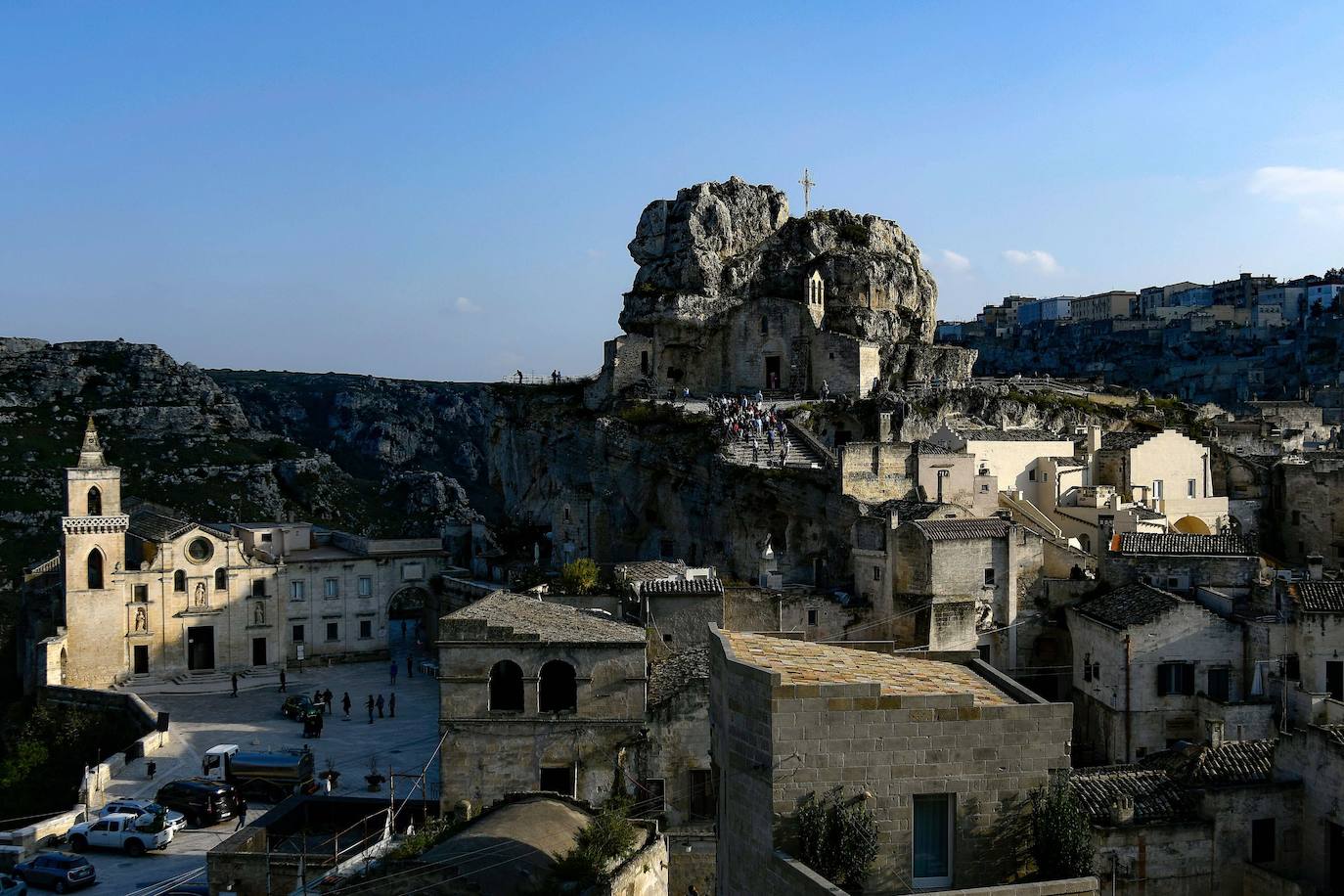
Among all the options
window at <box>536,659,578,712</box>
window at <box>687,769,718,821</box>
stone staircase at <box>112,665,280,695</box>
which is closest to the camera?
window at <box>687,769,718,821</box>

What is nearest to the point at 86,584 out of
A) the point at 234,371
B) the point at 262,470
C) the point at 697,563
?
the point at 697,563

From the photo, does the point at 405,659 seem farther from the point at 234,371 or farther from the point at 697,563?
the point at 234,371

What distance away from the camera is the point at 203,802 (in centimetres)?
3375

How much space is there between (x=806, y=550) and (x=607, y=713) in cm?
1813

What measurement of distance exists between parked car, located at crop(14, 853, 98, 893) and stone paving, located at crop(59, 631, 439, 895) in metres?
0.47

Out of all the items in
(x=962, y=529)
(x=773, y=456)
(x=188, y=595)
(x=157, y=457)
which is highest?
(x=773, y=456)

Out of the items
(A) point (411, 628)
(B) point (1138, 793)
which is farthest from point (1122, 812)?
(A) point (411, 628)

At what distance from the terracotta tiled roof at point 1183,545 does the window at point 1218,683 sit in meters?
5.84

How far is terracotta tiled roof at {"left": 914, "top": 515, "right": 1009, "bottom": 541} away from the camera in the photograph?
4097 centimetres

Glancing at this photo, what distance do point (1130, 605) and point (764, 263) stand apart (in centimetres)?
3394

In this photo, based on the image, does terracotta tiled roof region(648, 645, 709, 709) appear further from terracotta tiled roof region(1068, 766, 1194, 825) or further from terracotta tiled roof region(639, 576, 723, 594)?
terracotta tiled roof region(1068, 766, 1194, 825)

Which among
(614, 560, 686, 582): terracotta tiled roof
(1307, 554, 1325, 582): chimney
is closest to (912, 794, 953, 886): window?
(614, 560, 686, 582): terracotta tiled roof

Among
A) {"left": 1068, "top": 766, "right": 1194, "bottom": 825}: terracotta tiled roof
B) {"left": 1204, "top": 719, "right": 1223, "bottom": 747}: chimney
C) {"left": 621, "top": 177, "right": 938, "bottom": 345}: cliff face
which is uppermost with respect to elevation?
{"left": 621, "top": 177, "right": 938, "bottom": 345}: cliff face

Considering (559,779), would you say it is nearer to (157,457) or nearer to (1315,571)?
(1315,571)
